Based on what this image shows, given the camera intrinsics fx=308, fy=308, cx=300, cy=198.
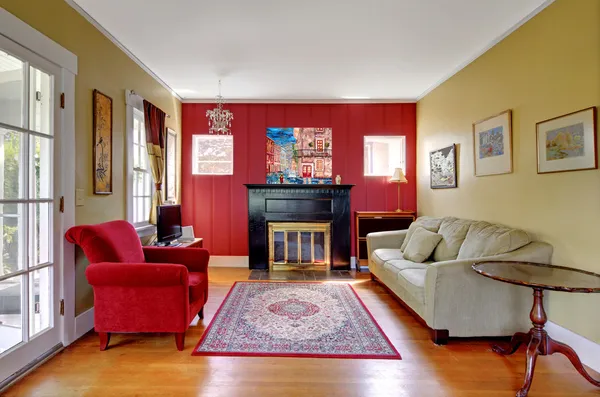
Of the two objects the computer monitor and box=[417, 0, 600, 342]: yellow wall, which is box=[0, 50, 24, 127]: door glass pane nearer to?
the computer monitor

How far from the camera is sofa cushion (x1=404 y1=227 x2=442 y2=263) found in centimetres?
353

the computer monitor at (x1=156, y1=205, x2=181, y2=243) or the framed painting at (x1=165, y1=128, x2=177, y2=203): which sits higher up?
the framed painting at (x1=165, y1=128, x2=177, y2=203)

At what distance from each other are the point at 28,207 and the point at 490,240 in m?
3.69

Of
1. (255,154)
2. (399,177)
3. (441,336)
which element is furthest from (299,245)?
(441,336)

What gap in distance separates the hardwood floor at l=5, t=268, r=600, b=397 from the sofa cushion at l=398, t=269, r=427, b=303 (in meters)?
0.39

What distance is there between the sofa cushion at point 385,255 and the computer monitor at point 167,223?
2632mm

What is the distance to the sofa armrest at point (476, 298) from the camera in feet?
8.24

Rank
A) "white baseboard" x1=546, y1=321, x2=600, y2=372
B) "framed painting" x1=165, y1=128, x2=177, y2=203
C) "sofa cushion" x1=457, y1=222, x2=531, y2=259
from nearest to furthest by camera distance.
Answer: "white baseboard" x1=546, y1=321, x2=600, y2=372 → "sofa cushion" x1=457, y1=222, x2=531, y2=259 → "framed painting" x1=165, y1=128, x2=177, y2=203

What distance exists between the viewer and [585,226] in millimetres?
2205

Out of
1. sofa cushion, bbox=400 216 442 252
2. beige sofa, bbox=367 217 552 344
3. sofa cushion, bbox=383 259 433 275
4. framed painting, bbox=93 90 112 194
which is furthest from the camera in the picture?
sofa cushion, bbox=400 216 442 252

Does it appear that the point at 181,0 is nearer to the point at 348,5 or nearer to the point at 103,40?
the point at 103,40

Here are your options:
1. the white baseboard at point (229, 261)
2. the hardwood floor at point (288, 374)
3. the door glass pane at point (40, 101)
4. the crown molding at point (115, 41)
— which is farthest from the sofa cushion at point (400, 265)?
the crown molding at point (115, 41)

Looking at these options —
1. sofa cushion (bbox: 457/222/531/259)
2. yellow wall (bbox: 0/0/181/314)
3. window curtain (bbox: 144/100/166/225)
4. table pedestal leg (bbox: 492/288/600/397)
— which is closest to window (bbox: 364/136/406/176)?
sofa cushion (bbox: 457/222/531/259)

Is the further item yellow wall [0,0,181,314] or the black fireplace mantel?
the black fireplace mantel
